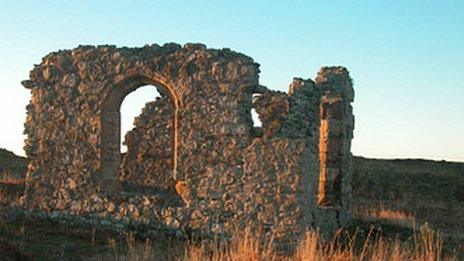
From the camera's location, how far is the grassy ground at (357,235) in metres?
8.52

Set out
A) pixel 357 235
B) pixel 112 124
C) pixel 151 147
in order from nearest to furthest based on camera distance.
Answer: pixel 112 124, pixel 357 235, pixel 151 147

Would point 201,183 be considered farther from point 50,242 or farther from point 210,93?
point 50,242

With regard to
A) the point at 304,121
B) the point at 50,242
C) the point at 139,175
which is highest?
the point at 304,121

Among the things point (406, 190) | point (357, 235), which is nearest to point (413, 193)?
point (406, 190)

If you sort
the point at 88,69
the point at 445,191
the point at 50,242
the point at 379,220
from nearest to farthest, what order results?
the point at 50,242, the point at 88,69, the point at 379,220, the point at 445,191

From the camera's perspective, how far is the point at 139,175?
16547 millimetres

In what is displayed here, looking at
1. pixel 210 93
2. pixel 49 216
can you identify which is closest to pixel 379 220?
pixel 210 93

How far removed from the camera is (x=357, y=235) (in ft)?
45.1

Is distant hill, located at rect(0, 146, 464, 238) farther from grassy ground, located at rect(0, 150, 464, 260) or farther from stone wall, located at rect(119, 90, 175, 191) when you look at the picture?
stone wall, located at rect(119, 90, 175, 191)

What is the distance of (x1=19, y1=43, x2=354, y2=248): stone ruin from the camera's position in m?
11.0

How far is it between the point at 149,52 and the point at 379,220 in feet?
25.8

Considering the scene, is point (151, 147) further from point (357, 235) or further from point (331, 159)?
point (357, 235)

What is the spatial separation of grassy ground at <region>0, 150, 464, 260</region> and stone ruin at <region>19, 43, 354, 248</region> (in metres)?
0.51

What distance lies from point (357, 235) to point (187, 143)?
479 centimetres
